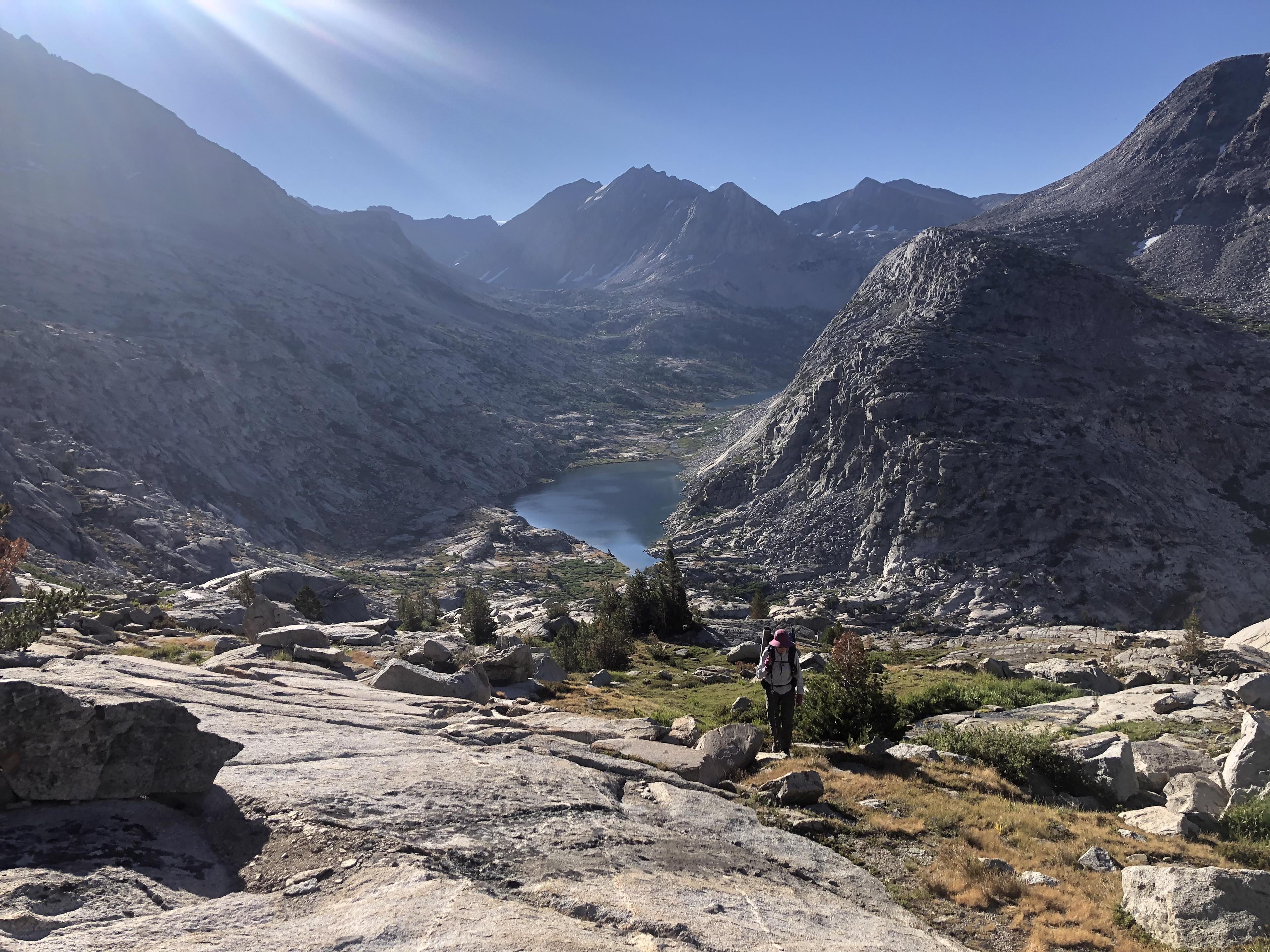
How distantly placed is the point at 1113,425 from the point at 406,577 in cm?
9524

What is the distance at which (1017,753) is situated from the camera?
50.9 feet

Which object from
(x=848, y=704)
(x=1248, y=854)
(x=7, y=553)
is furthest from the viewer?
(x=7, y=553)

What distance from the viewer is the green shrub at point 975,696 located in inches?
868

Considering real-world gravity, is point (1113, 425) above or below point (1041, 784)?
above

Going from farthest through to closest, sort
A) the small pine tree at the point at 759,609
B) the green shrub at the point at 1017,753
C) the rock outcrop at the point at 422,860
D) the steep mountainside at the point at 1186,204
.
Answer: the steep mountainside at the point at 1186,204, the small pine tree at the point at 759,609, the green shrub at the point at 1017,753, the rock outcrop at the point at 422,860

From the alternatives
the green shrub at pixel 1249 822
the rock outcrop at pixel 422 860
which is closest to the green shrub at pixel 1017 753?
the green shrub at pixel 1249 822

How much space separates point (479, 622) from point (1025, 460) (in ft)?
229

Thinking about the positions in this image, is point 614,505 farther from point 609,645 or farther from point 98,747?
point 98,747

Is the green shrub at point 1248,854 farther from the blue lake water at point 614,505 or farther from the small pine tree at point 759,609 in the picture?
the blue lake water at point 614,505

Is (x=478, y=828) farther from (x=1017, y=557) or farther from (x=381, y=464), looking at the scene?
(x=381, y=464)

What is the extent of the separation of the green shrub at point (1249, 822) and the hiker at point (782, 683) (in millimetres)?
7909

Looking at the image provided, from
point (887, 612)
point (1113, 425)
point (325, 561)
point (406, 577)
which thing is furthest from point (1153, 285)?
point (325, 561)

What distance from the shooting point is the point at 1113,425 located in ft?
273

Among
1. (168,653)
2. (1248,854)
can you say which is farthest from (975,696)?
(168,653)
